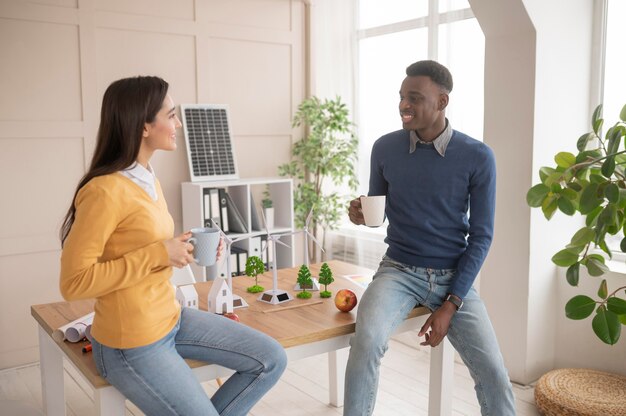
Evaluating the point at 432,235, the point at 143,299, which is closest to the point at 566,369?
the point at 432,235

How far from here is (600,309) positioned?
237 centimetres

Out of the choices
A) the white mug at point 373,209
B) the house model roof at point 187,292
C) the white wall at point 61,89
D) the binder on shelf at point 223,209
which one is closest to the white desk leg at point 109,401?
the house model roof at point 187,292

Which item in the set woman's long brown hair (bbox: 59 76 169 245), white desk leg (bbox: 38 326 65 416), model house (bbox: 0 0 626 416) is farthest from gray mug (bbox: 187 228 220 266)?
white desk leg (bbox: 38 326 65 416)

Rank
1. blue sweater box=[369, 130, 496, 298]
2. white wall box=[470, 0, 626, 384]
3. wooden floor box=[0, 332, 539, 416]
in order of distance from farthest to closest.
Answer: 1. white wall box=[470, 0, 626, 384]
2. wooden floor box=[0, 332, 539, 416]
3. blue sweater box=[369, 130, 496, 298]

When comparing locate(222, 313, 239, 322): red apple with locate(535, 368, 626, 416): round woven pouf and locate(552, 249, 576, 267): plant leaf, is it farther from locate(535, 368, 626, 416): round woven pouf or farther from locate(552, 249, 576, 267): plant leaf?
locate(535, 368, 626, 416): round woven pouf

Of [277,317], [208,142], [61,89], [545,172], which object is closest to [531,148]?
[545,172]

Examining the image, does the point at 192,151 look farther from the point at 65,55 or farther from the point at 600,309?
the point at 600,309

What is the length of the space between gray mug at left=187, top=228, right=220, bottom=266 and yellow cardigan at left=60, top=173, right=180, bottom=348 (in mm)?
90

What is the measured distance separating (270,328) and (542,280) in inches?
74.3

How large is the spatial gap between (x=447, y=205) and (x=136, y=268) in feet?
3.81

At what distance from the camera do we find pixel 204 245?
178cm

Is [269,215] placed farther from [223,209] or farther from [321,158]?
[321,158]

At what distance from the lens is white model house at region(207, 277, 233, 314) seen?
2.15 m

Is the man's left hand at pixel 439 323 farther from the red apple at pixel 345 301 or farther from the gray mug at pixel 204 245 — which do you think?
the gray mug at pixel 204 245
